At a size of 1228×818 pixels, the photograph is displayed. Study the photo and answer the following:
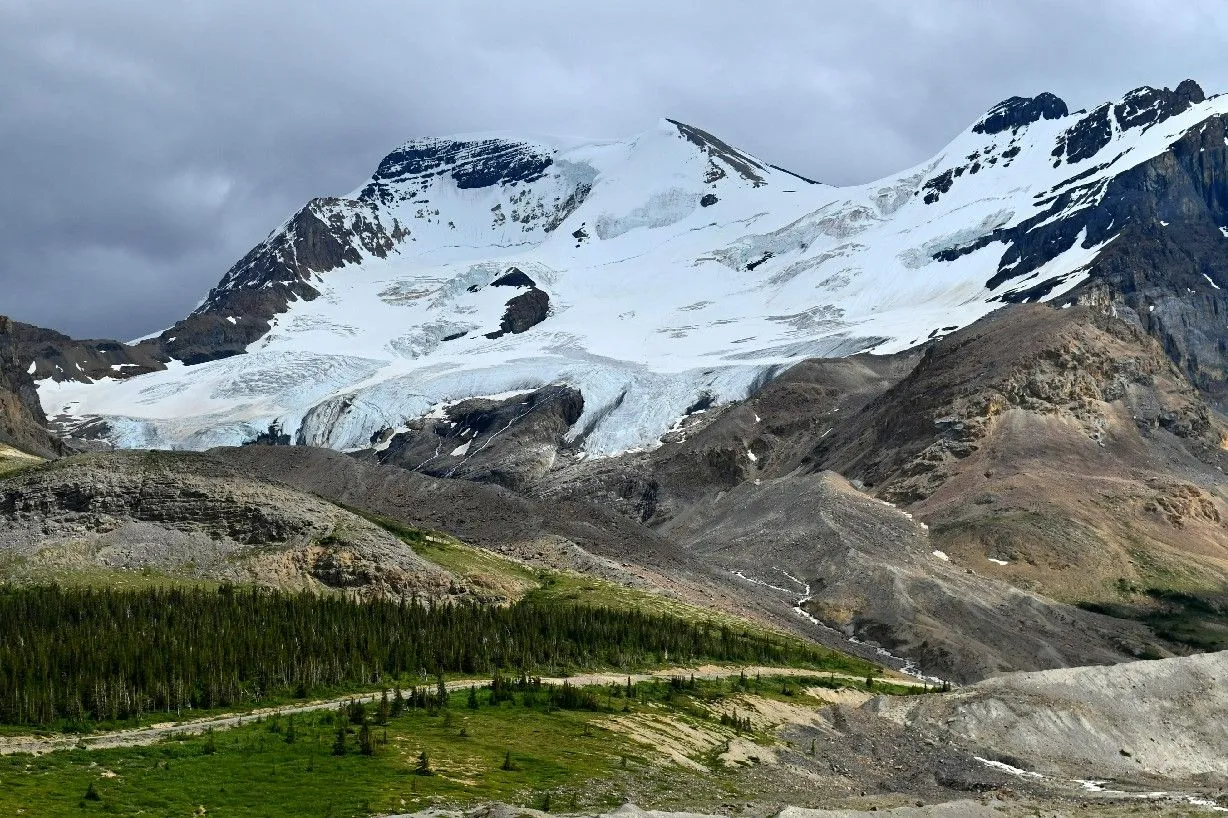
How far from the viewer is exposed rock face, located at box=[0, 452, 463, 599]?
3610 inches

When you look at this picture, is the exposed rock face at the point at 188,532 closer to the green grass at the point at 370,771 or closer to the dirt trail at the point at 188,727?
the dirt trail at the point at 188,727

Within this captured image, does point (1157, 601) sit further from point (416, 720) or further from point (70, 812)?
point (70, 812)

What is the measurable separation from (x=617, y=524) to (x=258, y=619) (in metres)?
76.5

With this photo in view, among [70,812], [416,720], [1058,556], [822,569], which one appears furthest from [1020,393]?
[70,812]

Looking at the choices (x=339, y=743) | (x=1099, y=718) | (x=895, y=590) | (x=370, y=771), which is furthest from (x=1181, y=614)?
(x=370, y=771)

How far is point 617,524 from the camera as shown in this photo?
490 feet

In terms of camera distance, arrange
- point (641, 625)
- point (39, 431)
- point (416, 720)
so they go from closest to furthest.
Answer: point (416, 720) < point (641, 625) < point (39, 431)

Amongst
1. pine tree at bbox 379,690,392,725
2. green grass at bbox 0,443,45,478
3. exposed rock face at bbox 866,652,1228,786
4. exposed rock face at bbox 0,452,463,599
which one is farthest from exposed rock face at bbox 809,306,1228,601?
pine tree at bbox 379,690,392,725

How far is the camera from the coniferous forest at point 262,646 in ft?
188

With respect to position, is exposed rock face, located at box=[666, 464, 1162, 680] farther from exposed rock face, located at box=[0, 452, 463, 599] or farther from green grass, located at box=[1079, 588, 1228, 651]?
exposed rock face, located at box=[0, 452, 463, 599]

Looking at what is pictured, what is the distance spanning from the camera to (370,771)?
45.3m

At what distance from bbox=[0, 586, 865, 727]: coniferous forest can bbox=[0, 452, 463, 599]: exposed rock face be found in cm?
598

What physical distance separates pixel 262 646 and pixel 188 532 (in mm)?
31714

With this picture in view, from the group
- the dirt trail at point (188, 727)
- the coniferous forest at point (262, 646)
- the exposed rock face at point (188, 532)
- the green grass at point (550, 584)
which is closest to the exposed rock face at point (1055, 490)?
the green grass at point (550, 584)
